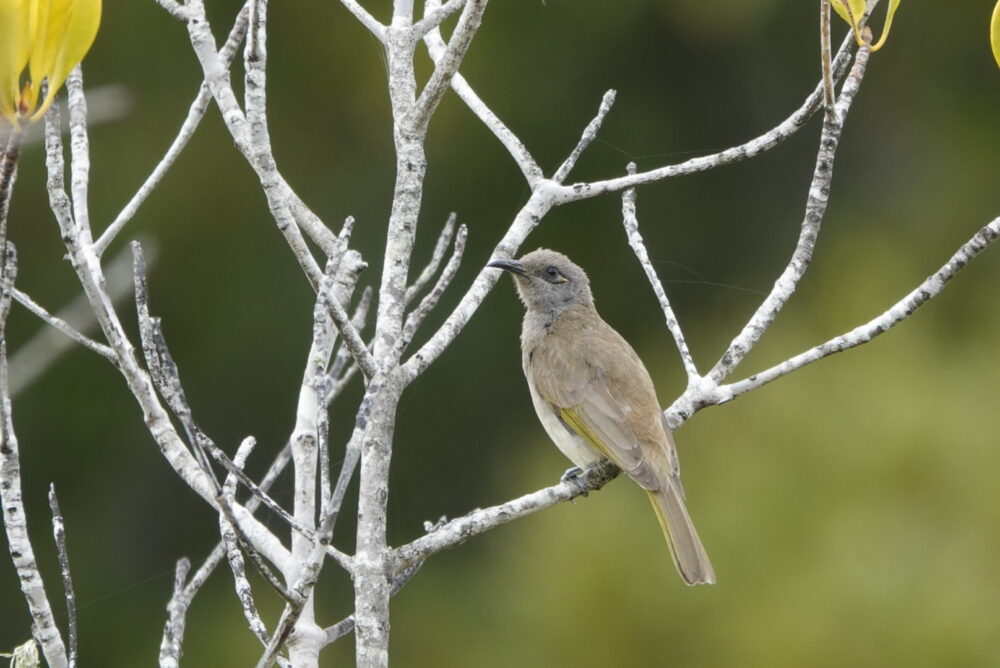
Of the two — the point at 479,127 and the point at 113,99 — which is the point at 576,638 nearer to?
the point at 479,127

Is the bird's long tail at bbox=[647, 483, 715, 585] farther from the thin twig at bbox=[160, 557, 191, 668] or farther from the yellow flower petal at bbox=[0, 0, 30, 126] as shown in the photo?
the yellow flower petal at bbox=[0, 0, 30, 126]

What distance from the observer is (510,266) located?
5.31 meters

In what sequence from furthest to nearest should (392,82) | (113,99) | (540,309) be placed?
(540,309) < (392,82) < (113,99)

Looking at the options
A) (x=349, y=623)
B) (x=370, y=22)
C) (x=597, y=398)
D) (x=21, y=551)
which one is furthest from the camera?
(x=597, y=398)

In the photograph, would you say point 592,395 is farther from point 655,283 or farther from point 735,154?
point 735,154

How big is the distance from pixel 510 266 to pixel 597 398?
707 millimetres

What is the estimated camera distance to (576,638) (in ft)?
29.6

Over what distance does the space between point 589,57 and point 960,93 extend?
357 cm

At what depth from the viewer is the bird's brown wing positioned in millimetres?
5363

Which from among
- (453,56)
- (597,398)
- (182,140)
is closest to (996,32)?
(453,56)

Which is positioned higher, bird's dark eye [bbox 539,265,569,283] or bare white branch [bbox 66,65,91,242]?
bird's dark eye [bbox 539,265,569,283]

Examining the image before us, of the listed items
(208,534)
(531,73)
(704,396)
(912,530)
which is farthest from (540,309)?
(208,534)

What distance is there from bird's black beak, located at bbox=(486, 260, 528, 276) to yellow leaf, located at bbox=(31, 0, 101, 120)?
1679 mm

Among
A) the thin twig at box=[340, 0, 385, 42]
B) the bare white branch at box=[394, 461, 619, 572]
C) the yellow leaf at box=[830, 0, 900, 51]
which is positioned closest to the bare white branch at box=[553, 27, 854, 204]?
the yellow leaf at box=[830, 0, 900, 51]
